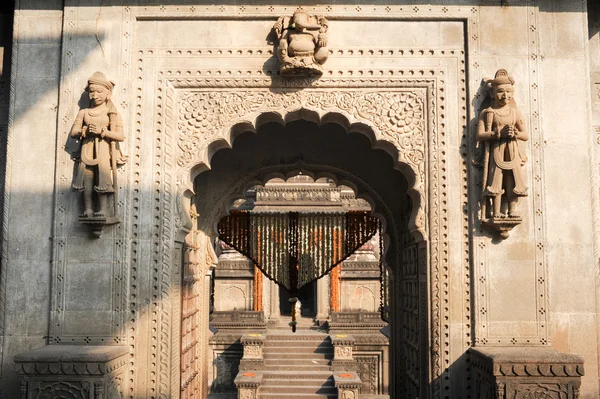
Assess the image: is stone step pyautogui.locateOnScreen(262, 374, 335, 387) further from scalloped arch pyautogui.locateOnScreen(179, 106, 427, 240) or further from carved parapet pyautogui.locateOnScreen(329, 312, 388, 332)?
scalloped arch pyautogui.locateOnScreen(179, 106, 427, 240)

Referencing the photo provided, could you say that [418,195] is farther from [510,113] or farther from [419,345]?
[419,345]

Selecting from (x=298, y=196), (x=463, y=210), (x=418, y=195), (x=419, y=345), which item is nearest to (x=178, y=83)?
(x=418, y=195)

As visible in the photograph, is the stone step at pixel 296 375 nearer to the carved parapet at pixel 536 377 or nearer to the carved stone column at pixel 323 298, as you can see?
the carved stone column at pixel 323 298

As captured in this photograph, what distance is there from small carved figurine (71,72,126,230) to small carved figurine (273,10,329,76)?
2025mm

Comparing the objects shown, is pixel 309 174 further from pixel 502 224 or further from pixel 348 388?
pixel 348 388

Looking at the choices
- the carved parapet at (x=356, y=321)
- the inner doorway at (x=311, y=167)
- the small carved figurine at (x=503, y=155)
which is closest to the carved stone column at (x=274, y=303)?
the carved parapet at (x=356, y=321)

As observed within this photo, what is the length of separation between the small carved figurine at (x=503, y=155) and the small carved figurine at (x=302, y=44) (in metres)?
1.97

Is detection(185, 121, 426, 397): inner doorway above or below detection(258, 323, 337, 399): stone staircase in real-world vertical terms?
above

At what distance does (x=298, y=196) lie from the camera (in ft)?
69.9

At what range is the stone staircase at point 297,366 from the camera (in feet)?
54.2

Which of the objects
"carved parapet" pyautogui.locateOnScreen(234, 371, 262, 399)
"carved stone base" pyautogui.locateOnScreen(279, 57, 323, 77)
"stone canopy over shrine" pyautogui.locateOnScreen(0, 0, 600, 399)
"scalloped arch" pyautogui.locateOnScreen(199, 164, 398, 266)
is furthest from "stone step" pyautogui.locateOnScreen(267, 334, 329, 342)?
"carved stone base" pyautogui.locateOnScreen(279, 57, 323, 77)

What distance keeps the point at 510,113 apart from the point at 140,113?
4.17 meters

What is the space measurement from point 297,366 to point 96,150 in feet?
42.5

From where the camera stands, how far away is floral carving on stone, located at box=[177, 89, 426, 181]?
7.20m
